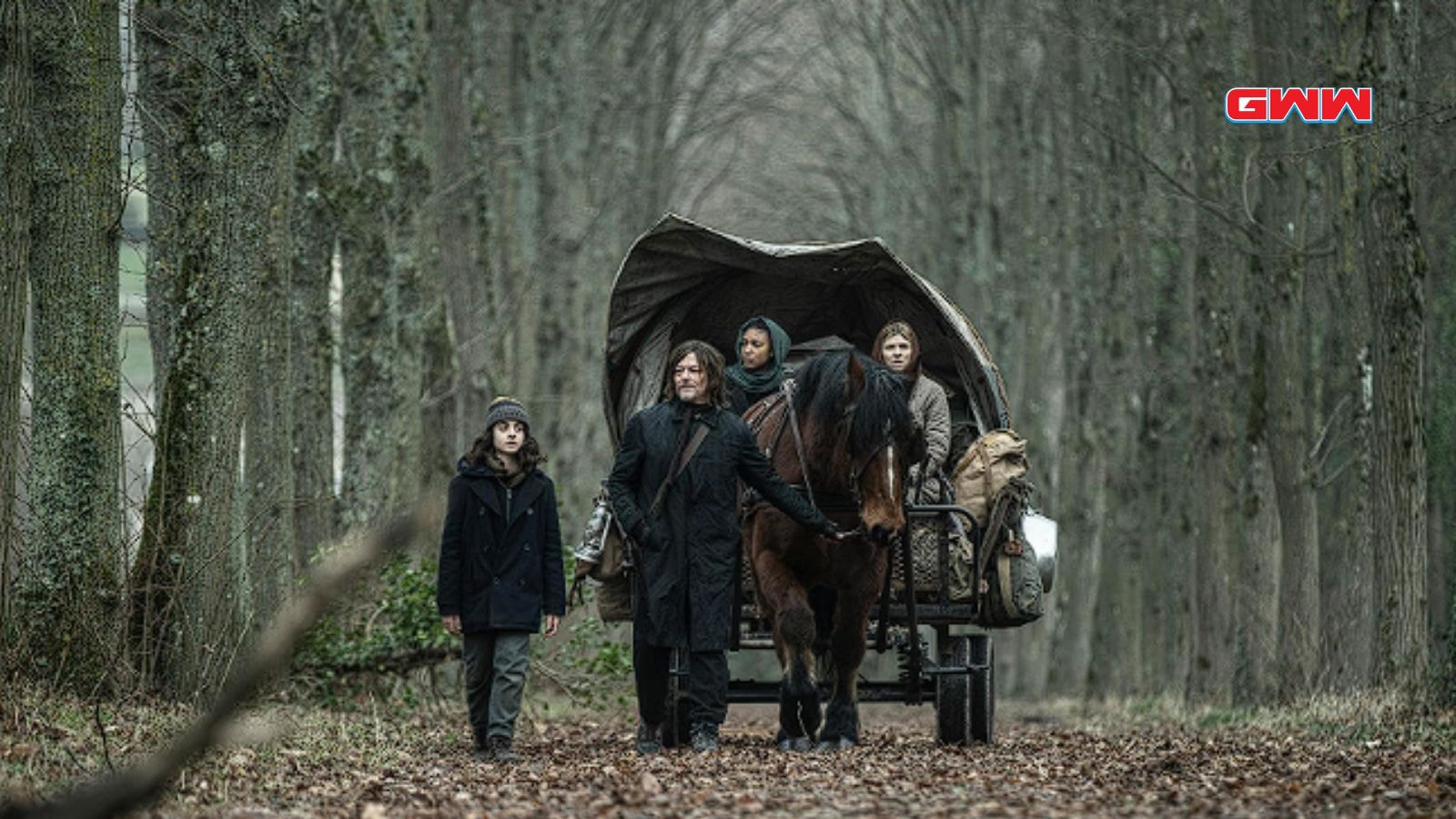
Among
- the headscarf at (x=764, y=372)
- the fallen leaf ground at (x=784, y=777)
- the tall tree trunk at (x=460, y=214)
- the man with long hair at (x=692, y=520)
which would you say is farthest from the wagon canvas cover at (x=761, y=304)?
the tall tree trunk at (x=460, y=214)

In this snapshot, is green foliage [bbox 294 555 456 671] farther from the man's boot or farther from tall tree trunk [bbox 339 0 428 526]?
the man's boot

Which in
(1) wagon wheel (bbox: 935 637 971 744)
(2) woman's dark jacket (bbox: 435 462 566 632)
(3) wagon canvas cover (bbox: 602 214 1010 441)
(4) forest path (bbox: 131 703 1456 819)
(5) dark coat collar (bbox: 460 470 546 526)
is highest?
(3) wagon canvas cover (bbox: 602 214 1010 441)

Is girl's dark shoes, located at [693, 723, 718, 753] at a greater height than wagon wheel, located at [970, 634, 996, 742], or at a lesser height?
lesser

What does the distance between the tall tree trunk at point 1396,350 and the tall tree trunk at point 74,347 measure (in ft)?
27.3

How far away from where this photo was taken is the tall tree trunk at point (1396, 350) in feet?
47.5

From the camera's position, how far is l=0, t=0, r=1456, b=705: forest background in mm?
11234

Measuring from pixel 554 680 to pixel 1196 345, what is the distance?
28.3 ft

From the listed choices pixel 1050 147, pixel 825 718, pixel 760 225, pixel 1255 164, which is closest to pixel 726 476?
pixel 825 718

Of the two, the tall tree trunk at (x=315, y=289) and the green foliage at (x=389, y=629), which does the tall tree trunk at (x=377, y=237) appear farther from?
the green foliage at (x=389, y=629)

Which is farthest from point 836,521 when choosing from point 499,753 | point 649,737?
point 499,753

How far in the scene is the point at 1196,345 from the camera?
2172cm

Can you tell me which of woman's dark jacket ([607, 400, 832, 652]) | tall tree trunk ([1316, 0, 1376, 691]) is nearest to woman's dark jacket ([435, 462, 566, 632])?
woman's dark jacket ([607, 400, 832, 652])

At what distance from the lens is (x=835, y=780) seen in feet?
32.2

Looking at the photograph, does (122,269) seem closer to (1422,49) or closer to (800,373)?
(800,373)
